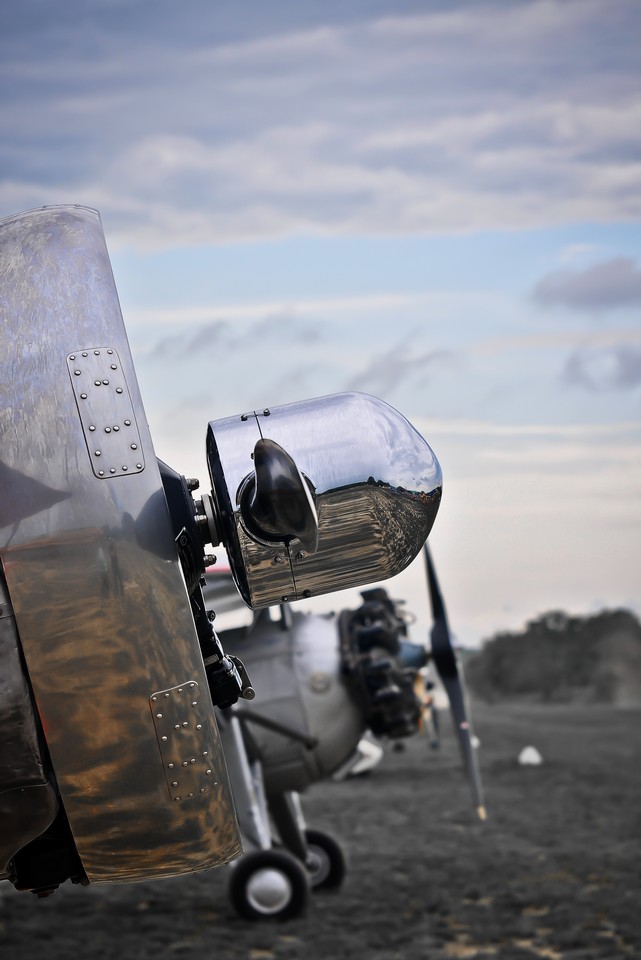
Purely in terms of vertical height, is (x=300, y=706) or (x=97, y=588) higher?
(x=97, y=588)

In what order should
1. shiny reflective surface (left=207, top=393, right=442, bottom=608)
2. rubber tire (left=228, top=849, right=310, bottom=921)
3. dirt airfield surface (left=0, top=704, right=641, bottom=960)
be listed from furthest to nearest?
rubber tire (left=228, top=849, right=310, bottom=921)
dirt airfield surface (left=0, top=704, right=641, bottom=960)
shiny reflective surface (left=207, top=393, right=442, bottom=608)

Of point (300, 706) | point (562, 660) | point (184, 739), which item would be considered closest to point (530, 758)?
point (300, 706)

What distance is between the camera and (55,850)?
11.0 ft

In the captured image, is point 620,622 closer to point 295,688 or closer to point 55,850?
point 295,688

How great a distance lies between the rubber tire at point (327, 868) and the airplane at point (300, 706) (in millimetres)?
1513

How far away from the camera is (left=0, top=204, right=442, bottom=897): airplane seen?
3.00 meters

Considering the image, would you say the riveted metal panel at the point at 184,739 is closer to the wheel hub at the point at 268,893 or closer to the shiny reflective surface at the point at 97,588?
the shiny reflective surface at the point at 97,588

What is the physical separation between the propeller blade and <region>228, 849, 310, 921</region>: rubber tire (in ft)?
8.18

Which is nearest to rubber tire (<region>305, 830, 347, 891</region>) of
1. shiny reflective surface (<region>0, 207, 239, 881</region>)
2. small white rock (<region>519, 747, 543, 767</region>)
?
shiny reflective surface (<region>0, 207, 239, 881</region>)

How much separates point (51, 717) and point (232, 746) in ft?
24.1

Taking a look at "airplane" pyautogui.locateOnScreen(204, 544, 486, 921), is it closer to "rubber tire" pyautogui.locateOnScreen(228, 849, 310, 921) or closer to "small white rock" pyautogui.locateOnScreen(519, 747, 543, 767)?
"rubber tire" pyautogui.locateOnScreen(228, 849, 310, 921)

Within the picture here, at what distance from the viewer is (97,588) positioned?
299cm

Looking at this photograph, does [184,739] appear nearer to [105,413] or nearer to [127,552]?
[127,552]

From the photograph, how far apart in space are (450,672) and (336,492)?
11.0 metres
